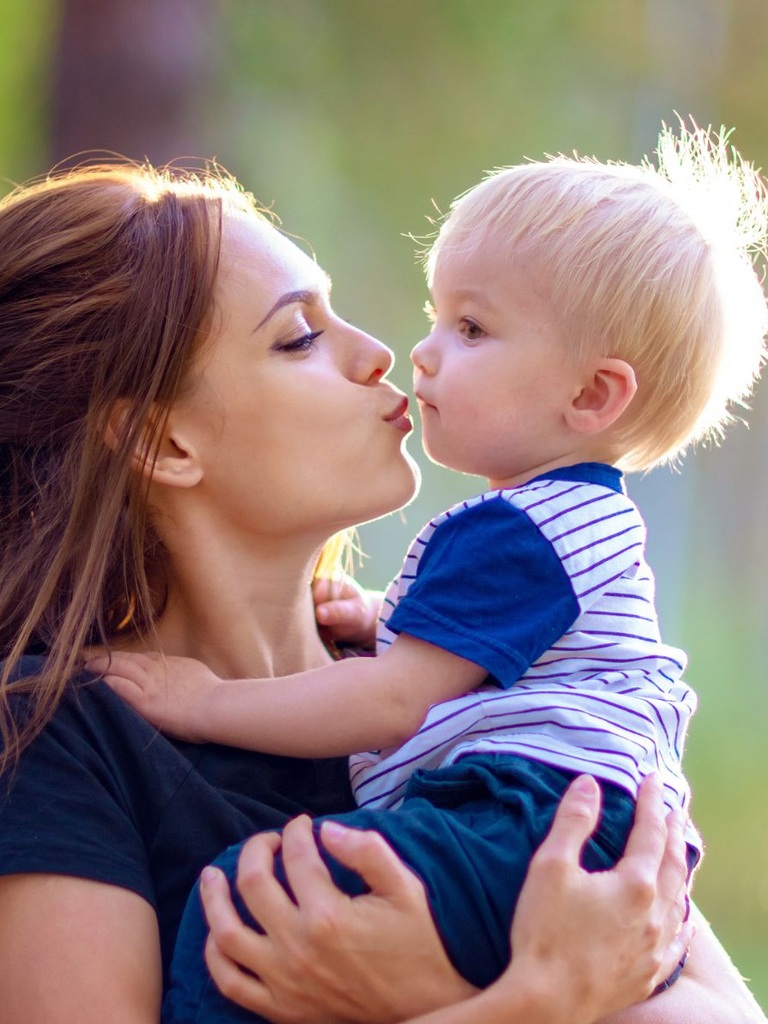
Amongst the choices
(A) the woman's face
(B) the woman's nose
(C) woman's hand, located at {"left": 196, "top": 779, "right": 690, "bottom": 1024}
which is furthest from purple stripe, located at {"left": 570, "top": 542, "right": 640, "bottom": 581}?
(B) the woman's nose

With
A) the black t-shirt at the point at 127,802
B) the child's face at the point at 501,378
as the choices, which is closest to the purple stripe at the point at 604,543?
the child's face at the point at 501,378

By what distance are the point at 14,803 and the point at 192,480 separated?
0.60m

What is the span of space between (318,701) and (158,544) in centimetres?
48

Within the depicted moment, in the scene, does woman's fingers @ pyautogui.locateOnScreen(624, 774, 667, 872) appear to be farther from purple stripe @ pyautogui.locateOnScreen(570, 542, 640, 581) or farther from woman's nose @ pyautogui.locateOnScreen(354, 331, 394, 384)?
woman's nose @ pyautogui.locateOnScreen(354, 331, 394, 384)

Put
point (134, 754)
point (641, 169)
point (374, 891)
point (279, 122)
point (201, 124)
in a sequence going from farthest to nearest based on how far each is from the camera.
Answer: point (279, 122), point (201, 124), point (641, 169), point (134, 754), point (374, 891)

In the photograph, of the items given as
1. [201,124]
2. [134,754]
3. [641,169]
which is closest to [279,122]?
[201,124]

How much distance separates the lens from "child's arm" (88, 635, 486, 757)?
1.59m

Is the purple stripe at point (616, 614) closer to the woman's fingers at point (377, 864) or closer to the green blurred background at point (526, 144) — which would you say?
the woman's fingers at point (377, 864)

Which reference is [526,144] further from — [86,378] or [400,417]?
[86,378]

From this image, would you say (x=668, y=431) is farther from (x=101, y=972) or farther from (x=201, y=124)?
(x=201, y=124)

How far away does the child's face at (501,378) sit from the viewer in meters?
1.74

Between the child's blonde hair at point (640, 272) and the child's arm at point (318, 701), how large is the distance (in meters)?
0.48

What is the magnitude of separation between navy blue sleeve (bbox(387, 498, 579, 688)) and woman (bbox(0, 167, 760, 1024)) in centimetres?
27

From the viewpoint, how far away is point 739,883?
220 inches
